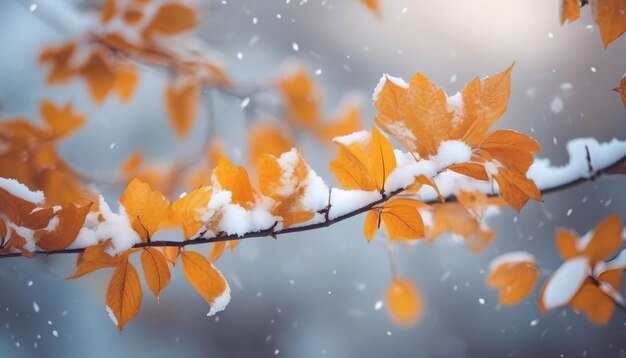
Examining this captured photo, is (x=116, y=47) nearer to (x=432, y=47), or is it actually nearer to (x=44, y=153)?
(x=44, y=153)

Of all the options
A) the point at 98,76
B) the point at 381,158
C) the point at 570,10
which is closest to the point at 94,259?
the point at 381,158

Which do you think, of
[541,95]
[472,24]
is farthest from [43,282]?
[541,95]

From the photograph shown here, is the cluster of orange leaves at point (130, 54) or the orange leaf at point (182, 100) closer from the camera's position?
the cluster of orange leaves at point (130, 54)

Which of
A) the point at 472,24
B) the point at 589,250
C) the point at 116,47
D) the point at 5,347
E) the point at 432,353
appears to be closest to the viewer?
the point at 589,250

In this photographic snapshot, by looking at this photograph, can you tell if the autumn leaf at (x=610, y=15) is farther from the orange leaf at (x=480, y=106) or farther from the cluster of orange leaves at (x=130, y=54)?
the cluster of orange leaves at (x=130, y=54)

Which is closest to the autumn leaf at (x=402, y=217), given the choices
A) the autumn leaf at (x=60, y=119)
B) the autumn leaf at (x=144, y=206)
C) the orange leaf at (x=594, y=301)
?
the autumn leaf at (x=144, y=206)

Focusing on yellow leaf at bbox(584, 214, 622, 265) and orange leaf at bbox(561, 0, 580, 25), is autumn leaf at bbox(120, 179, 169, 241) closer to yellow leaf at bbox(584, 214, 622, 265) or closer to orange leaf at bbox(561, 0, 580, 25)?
orange leaf at bbox(561, 0, 580, 25)
